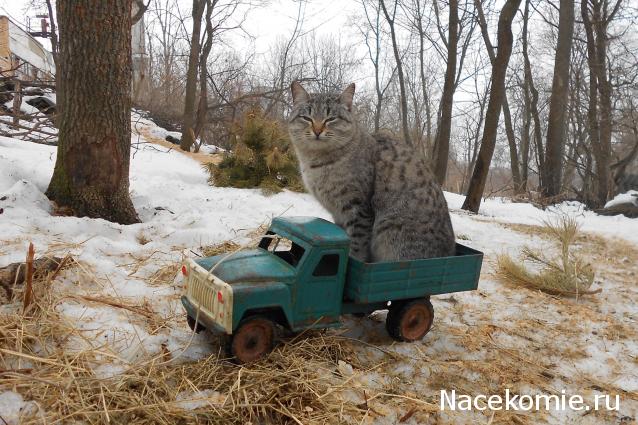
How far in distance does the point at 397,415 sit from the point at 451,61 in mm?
10208

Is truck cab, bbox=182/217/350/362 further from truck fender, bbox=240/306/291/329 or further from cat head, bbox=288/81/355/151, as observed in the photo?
cat head, bbox=288/81/355/151

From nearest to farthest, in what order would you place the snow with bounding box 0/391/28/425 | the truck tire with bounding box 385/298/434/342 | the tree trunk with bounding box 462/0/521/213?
the snow with bounding box 0/391/28/425 → the truck tire with bounding box 385/298/434/342 → the tree trunk with bounding box 462/0/521/213

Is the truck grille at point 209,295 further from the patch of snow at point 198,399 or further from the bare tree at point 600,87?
the bare tree at point 600,87

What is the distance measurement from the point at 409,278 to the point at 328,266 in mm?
560

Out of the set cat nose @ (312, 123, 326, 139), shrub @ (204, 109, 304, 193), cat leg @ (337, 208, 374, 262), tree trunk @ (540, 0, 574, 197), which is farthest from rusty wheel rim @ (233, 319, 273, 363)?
tree trunk @ (540, 0, 574, 197)

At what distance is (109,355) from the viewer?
226 cm

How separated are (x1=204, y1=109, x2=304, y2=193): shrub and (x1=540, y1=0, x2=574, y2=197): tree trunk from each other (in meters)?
7.41

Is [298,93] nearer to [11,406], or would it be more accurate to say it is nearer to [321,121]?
[321,121]

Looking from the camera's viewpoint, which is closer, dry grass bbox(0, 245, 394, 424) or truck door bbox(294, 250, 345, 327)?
dry grass bbox(0, 245, 394, 424)

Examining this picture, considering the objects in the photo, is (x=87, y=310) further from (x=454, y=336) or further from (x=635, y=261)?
(x=635, y=261)

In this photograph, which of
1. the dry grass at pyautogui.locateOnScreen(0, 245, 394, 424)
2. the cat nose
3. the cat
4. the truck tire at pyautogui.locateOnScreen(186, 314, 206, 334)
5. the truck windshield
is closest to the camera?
the dry grass at pyautogui.locateOnScreen(0, 245, 394, 424)

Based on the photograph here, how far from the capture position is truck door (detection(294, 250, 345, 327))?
2551 mm

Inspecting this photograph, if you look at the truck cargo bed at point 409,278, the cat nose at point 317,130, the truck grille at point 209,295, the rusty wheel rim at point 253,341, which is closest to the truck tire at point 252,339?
the rusty wheel rim at point 253,341

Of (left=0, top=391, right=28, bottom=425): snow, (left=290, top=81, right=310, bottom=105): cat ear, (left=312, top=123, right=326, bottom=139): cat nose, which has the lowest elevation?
(left=0, top=391, right=28, bottom=425): snow
